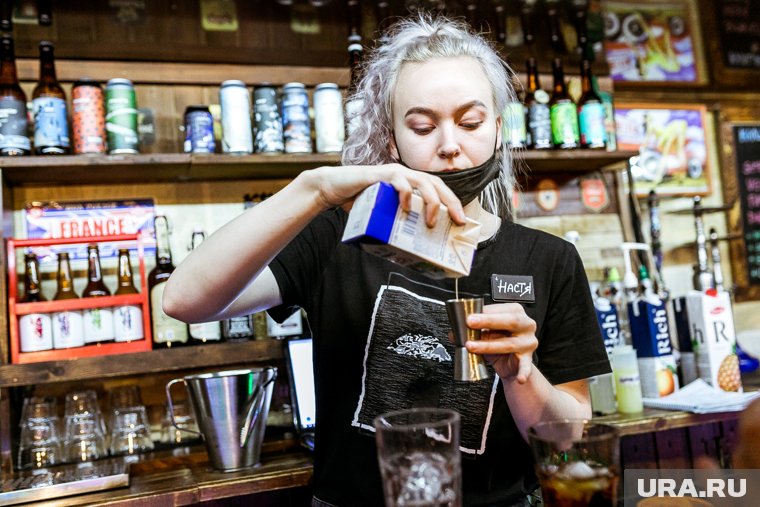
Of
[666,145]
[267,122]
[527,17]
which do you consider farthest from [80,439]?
[666,145]

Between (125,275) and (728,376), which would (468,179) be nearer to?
(125,275)

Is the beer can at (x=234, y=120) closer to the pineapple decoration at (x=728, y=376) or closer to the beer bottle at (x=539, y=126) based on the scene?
the beer bottle at (x=539, y=126)

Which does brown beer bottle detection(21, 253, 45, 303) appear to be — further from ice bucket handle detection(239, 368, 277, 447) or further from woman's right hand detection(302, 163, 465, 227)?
woman's right hand detection(302, 163, 465, 227)

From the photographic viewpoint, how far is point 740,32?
3.18 m

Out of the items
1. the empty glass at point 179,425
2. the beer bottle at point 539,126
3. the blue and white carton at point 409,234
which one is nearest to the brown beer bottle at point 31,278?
the empty glass at point 179,425

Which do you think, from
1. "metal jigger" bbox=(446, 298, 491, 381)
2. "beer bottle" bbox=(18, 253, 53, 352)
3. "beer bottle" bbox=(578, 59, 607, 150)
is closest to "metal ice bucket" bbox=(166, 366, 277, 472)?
"beer bottle" bbox=(18, 253, 53, 352)

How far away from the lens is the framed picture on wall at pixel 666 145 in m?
2.92

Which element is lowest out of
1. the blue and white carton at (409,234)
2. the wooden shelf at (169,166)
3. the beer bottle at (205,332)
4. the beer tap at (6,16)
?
the beer bottle at (205,332)

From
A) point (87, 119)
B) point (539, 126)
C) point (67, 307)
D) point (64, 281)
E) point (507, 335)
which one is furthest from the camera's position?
point (539, 126)

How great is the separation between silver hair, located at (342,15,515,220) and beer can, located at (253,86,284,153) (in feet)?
2.29

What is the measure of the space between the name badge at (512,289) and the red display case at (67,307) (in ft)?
3.70

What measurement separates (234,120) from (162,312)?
63 cm

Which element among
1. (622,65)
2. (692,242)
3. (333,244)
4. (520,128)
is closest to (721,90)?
(622,65)

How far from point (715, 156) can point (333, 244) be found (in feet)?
8.06
